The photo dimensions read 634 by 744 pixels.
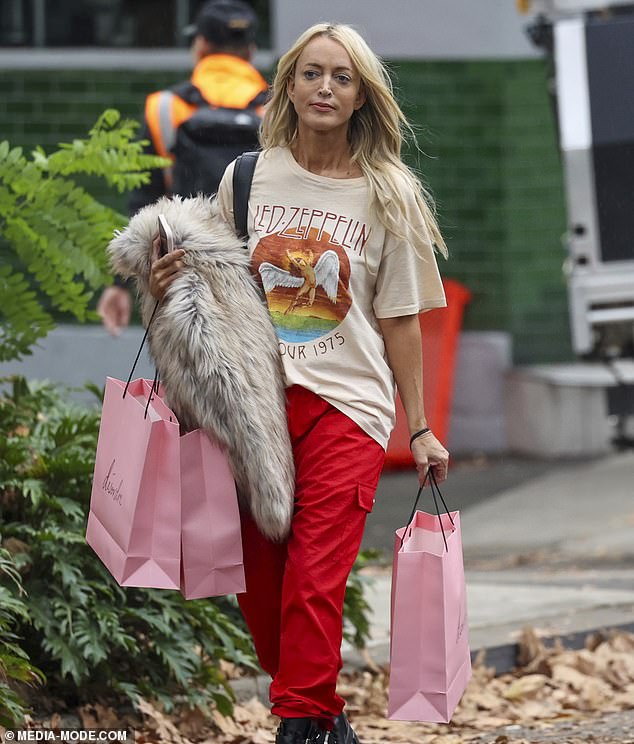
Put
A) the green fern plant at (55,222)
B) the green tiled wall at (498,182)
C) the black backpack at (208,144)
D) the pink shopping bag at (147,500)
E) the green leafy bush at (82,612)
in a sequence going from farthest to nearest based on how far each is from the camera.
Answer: the green tiled wall at (498,182), the black backpack at (208,144), the green fern plant at (55,222), the green leafy bush at (82,612), the pink shopping bag at (147,500)

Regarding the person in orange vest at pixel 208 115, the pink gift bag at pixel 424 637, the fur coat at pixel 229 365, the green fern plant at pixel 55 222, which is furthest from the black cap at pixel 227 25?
the pink gift bag at pixel 424 637

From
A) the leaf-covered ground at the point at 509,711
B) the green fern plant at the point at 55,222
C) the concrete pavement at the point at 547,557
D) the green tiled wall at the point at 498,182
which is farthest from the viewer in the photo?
the green tiled wall at the point at 498,182

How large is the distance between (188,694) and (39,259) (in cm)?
150

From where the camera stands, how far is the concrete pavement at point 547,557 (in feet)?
21.1

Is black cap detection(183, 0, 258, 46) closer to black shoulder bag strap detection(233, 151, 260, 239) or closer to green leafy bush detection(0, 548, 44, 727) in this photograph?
black shoulder bag strap detection(233, 151, 260, 239)

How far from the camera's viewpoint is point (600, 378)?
41.2 ft

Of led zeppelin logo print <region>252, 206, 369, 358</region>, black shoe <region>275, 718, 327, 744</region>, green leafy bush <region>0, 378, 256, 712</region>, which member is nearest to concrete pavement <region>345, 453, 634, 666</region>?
green leafy bush <region>0, 378, 256, 712</region>

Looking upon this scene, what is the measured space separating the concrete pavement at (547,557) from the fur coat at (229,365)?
1766 mm

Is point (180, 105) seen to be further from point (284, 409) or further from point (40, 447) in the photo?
point (284, 409)

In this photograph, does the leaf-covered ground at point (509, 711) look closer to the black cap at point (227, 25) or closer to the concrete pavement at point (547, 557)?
the concrete pavement at point (547, 557)

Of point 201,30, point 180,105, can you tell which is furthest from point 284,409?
point 201,30

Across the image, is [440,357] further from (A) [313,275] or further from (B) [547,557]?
(A) [313,275]

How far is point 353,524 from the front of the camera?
162 inches

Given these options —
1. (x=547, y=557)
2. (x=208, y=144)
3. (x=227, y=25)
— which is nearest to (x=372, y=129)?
(x=208, y=144)
